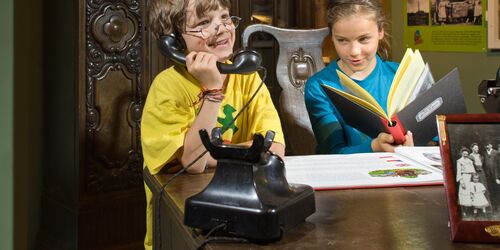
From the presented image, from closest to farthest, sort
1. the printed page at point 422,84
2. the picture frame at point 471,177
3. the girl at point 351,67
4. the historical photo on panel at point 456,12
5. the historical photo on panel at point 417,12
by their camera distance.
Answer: the picture frame at point 471,177, the printed page at point 422,84, the girl at point 351,67, the historical photo on panel at point 456,12, the historical photo on panel at point 417,12

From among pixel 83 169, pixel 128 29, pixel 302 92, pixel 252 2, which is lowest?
pixel 83 169

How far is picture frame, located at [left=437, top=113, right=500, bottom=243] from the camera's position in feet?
2.13

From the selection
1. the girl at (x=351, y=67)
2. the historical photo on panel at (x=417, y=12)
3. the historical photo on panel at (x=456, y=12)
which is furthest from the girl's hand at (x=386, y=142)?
the historical photo on panel at (x=417, y=12)

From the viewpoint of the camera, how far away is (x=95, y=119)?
2490mm

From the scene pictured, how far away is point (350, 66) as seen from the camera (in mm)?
1679

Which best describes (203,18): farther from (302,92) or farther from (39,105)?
(39,105)

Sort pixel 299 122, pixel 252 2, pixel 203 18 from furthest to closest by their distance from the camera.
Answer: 1. pixel 252 2
2. pixel 299 122
3. pixel 203 18

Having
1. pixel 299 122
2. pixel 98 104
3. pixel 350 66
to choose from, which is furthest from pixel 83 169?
pixel 350 66

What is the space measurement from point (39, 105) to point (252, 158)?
224 centimetres

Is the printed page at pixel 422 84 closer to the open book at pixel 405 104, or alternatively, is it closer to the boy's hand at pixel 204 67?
the open book at pixel 405 104

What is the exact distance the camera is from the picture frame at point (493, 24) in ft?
8.04

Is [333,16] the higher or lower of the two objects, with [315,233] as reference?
higher

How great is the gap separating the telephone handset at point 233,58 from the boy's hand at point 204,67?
13 mm

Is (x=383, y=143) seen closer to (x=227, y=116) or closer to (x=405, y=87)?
(x=405, y=87)
